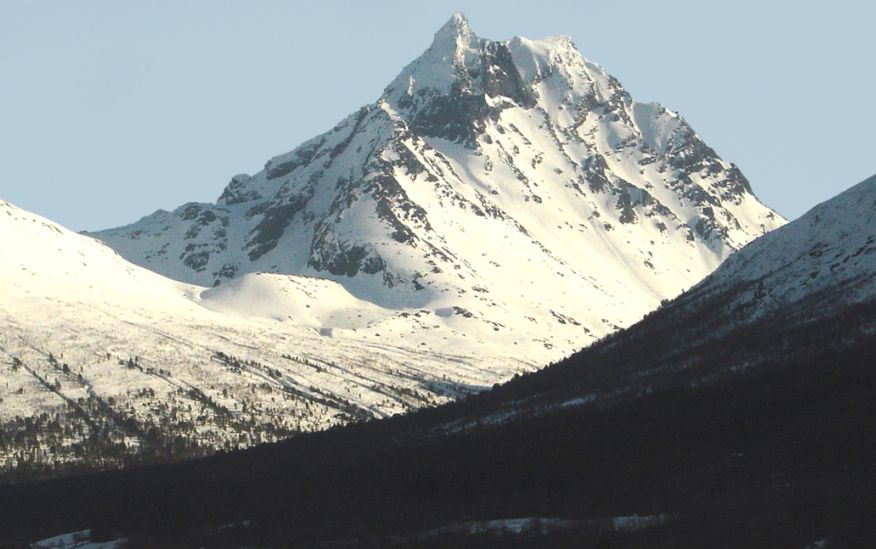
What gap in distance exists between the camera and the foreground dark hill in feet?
324

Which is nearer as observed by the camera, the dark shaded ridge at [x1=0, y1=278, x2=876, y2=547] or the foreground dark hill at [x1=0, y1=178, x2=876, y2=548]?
the dark shaded ridge at [x1=0, y1=278, x2=876, y2=547]

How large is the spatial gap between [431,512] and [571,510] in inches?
886

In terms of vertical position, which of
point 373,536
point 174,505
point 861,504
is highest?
point 174,505

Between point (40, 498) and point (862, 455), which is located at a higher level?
point (40, 498)

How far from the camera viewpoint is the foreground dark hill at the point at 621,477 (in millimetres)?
98763

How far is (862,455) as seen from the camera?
105562mm

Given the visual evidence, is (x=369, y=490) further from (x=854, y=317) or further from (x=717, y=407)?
(x=854, y=317)

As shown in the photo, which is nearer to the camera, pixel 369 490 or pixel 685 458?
pixel 685 458

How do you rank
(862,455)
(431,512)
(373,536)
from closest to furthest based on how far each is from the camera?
(862,455) → (373,536) → (431,512)

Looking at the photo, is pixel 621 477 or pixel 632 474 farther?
pixel 621 477

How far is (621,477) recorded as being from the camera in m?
128

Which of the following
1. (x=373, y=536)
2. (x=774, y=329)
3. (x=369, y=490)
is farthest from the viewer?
(x=774, y=329)

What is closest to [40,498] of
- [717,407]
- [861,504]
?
[717,407]

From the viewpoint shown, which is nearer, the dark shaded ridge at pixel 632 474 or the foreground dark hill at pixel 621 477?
the dark shaded ridge at pixel 632 474
